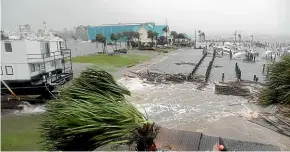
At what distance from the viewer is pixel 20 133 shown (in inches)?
528

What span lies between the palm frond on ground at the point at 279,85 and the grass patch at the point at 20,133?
426 inches

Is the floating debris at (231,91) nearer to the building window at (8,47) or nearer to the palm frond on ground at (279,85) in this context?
the palm frond on ground at (279,85)

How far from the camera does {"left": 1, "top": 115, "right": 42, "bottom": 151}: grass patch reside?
11578mm

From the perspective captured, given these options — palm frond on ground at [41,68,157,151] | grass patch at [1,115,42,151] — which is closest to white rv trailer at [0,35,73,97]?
grass patch at [1,115,42,151]

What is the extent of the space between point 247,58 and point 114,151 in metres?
53.6

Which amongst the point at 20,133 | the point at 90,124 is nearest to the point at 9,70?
the point at 20,133

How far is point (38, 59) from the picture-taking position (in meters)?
19.4

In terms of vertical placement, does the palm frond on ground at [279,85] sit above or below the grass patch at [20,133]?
above

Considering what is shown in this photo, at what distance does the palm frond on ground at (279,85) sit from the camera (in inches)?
441

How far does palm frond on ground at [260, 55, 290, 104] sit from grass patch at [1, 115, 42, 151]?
35.5 feet

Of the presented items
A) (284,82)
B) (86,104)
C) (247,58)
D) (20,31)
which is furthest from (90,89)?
(247,58)

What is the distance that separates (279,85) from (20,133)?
1345 cm

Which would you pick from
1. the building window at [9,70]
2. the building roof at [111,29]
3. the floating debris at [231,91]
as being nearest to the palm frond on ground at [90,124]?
the building window at [9,70]

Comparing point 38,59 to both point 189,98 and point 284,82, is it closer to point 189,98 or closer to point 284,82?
point 189,98
